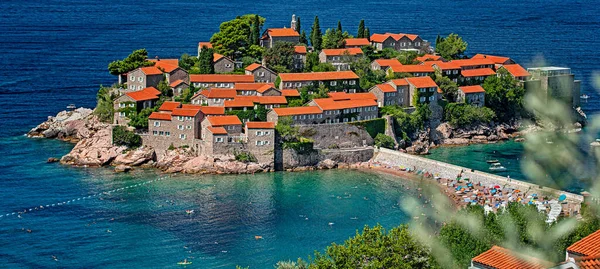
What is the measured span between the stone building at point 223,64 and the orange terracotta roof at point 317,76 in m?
5.13

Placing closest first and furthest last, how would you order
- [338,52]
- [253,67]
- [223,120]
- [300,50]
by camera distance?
[223,120] → [253,67] → [300,50] → [338,52]

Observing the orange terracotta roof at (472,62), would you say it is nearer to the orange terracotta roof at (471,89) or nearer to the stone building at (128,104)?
the orange terracotta roof at (471,89)

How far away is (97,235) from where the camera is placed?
5316cm

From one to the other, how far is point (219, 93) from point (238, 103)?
2325mm

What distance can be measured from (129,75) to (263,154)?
15.6 meters

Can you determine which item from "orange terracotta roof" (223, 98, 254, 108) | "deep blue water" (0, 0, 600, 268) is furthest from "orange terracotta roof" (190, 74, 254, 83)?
"deep blue water" (0, 0, 600, 268)

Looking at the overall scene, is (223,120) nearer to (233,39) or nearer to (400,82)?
(233,39)

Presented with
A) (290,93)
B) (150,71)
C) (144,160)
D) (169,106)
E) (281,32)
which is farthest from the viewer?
(281,32)

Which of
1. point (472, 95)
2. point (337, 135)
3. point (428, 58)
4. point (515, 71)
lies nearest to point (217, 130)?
point (337, 135)

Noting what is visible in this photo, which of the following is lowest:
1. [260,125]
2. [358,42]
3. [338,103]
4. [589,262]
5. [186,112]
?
[260,125]

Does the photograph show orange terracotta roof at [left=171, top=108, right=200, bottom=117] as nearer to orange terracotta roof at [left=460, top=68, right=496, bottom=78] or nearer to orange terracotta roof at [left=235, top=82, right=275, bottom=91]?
orange terracotta roof at [left=235, top=82, right=275, bottom=91]

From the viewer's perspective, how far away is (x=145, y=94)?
73688mm

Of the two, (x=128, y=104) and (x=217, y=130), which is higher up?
(x=128, y=104)

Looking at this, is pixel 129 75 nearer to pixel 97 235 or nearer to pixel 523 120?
pixel 97 235
